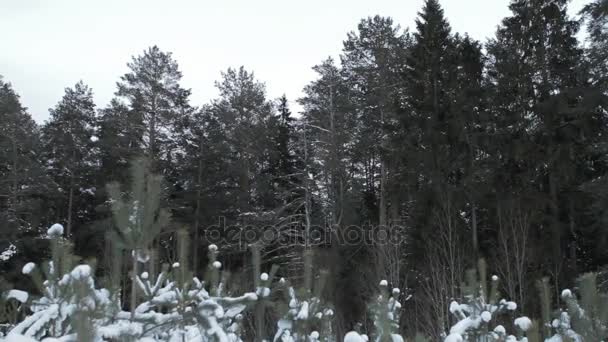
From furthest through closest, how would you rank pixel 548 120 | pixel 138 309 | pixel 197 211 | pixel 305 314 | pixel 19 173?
pixel 197 211, pixel 19 173, pixel 548 120, pixel 305 314, pixel 138 309

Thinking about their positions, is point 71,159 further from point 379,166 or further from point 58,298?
point 58,298

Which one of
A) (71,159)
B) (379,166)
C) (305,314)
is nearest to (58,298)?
(305,314)

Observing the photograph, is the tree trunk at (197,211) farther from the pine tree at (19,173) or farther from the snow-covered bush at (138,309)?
the snow-covered bush at (138,309)

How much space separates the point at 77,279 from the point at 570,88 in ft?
52.4

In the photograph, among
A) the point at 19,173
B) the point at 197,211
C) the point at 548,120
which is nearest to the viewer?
the point at 548,120

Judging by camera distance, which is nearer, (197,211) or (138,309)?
(138,309)

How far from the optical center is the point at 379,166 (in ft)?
72.4

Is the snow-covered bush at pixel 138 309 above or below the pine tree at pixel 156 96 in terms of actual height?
below

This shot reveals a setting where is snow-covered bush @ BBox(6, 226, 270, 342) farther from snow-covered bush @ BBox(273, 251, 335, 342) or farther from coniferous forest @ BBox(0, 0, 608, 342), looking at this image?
coniferous forest @ BBox(0, 0, 608, 342)

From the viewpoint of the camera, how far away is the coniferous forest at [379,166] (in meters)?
14.6

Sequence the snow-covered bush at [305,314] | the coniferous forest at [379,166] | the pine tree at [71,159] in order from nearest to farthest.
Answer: the snow-covered bush at [305,314]
the coniferous forest at [379,166]
the pine tree at [71,159]

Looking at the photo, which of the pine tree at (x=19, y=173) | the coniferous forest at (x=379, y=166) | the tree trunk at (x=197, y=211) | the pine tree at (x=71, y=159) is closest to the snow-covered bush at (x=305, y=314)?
the coniferous forest at (x=379, y=166)

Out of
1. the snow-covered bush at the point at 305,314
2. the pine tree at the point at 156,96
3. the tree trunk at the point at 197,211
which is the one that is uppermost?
the pine tree at the point at 156,96

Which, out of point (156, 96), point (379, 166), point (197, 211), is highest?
point (156, 96)
